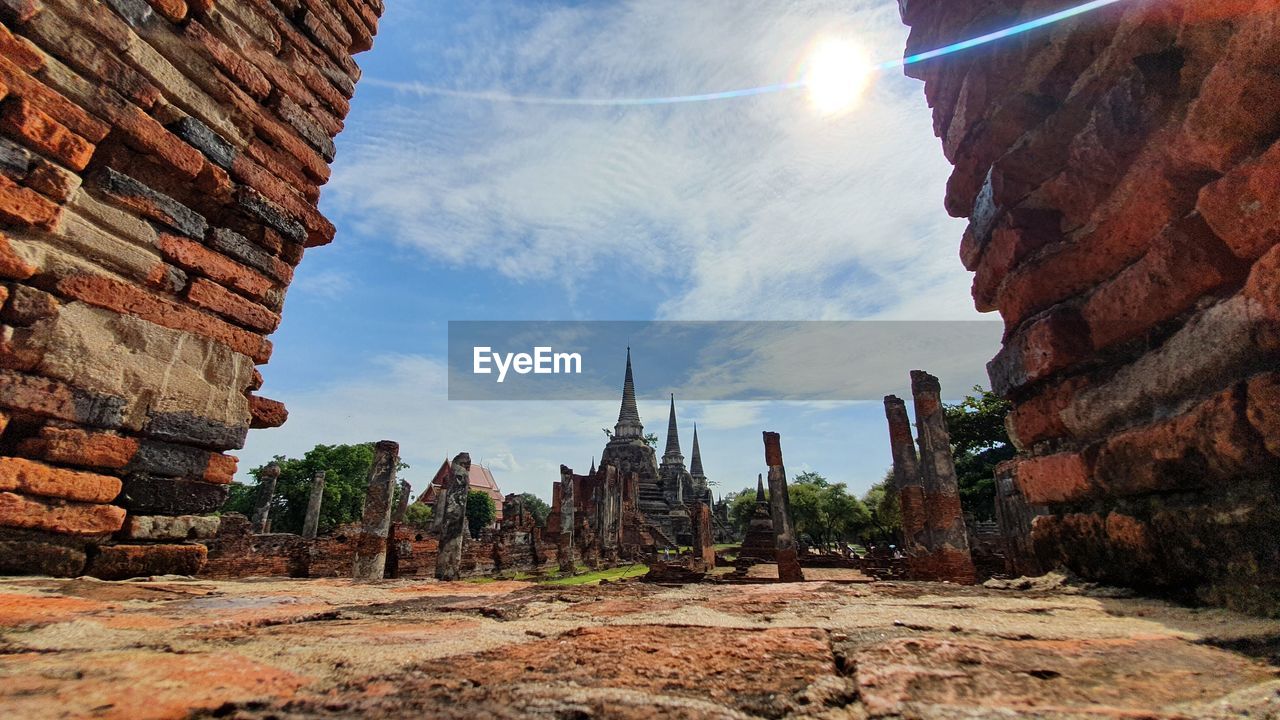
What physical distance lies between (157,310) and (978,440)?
1130 inches

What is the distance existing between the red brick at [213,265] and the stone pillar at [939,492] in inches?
416

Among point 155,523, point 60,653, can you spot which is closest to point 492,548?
point 155,523

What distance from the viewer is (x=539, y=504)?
66.2 metres

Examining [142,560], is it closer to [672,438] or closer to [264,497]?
[264,497]

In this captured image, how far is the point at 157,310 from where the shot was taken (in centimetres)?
240

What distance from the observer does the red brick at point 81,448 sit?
2027 mm

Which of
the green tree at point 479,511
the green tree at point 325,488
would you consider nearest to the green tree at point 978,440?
the green tree at point 325,488

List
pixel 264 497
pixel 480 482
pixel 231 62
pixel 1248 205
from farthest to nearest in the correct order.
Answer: pixel 480 482 → pixel 264 497 → pixel 231 62 → pixel 1248 205

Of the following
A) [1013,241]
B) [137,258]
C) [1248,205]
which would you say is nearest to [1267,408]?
[1248,205]

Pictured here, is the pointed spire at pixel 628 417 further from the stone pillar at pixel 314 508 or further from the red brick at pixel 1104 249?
the red brick at pixel 1104 249

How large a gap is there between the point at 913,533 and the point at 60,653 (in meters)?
12.4

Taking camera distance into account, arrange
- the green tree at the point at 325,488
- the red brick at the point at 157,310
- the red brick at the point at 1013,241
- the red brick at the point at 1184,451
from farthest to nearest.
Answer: the green tree at the point at 325,488 → the red brick at the point at 1013,241 → the red brick at the point at 157,310 → the red brick at the point at 1184,451

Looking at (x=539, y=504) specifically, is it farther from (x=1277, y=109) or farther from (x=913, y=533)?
(x=1277, y=109)

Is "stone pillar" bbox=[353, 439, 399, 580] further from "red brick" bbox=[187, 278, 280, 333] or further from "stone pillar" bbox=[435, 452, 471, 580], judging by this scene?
"red brick" bbox=[187, 278, 280, 333]
